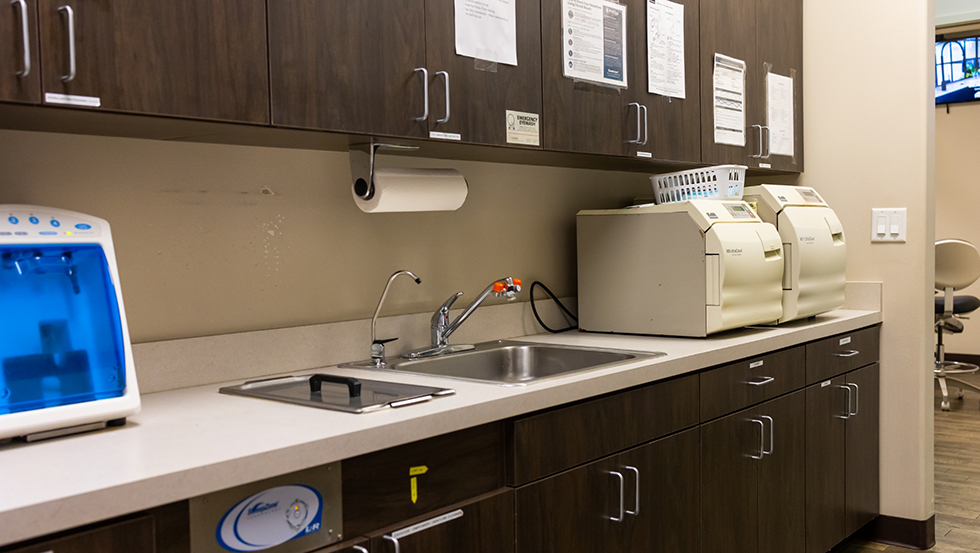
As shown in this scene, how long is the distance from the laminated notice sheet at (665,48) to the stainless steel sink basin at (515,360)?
0.81 m

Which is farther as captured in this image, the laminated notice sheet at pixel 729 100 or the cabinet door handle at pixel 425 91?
the laminated notice sheet at pixel 729 100

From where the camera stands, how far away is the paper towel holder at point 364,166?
6.22 ft

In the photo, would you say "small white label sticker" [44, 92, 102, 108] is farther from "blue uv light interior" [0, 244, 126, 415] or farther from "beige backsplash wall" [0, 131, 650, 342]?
"beige backsplash wall" [0, 131, 650, 342]

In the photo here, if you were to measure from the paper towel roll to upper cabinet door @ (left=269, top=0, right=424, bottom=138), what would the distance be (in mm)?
208

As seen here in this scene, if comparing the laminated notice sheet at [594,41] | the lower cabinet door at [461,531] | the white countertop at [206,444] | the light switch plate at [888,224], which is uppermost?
the laminated notice sheet at [594,41]

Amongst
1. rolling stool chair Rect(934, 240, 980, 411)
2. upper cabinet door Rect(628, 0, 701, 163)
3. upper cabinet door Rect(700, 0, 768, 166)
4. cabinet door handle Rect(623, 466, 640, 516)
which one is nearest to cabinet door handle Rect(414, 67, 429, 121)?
upper cabinet door Rect(628, 0, 701, 163)

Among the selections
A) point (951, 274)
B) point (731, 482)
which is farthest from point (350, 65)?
point (951, 274)

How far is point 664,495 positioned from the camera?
1.98 meters

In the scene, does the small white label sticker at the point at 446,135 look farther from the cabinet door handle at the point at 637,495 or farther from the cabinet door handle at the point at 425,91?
the cabinet door handle at the point at 637,495

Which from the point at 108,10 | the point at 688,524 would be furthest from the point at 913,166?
the point at 108,10

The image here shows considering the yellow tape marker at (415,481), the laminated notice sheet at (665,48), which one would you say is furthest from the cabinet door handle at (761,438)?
the yellow tape marker at (415,481)

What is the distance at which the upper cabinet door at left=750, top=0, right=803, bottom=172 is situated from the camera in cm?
298

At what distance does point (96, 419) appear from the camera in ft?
4.24

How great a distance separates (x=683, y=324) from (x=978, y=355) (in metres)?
5.68
